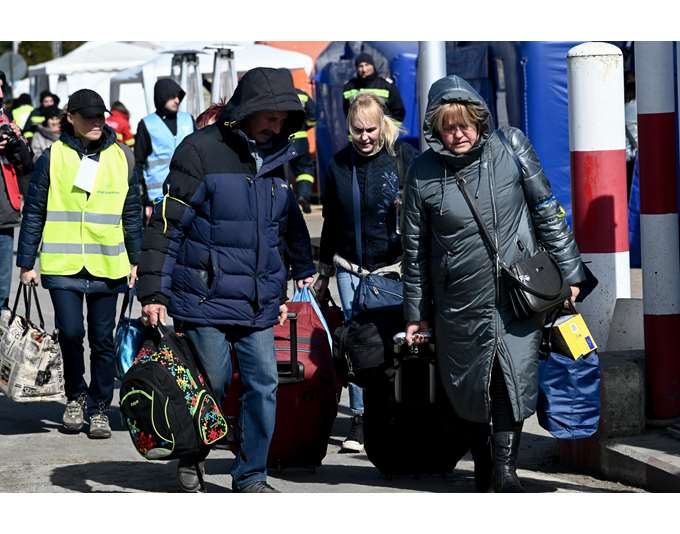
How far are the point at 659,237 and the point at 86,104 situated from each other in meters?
2.91

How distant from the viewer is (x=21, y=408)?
27.0 ft

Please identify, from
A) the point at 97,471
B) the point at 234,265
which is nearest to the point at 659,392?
the point at 234,265

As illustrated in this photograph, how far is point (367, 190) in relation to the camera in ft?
22.0

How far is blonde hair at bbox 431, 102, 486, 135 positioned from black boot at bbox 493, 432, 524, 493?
119 cm

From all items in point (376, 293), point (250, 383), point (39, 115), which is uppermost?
point (39, 115)

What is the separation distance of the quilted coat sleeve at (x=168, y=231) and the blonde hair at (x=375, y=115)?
135 cm

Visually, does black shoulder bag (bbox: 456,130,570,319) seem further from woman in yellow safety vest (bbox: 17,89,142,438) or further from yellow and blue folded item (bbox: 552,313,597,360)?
woman in yellow safety vest (bbox: 17,89,142,438)

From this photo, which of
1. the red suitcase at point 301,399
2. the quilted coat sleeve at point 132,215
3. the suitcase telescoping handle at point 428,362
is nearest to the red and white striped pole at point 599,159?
the suitcase telescoping handle at point 428,362

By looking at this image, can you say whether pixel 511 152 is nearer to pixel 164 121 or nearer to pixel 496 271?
pixel 496 271

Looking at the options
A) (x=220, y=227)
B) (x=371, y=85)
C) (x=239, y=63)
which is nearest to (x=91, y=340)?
(x=220, y=227)

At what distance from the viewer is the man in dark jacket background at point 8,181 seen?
796cm

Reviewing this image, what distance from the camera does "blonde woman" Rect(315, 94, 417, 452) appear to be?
Result: 667cm

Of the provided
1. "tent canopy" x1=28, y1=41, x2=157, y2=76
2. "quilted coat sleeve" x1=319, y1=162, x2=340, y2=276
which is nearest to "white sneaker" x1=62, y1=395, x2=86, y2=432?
"quilted coat sleeve" x1=319, y1=162, x2=340, y2=276

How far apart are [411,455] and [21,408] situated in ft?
10.0
